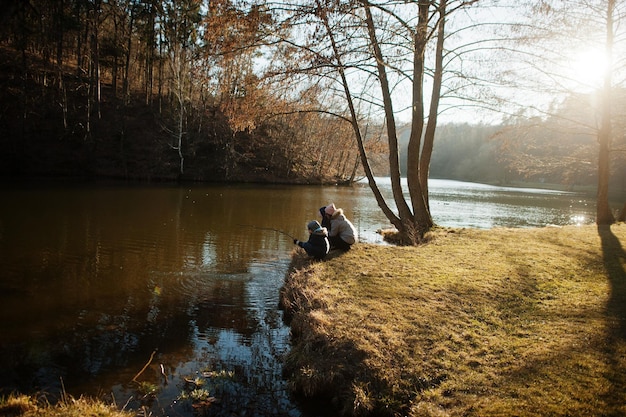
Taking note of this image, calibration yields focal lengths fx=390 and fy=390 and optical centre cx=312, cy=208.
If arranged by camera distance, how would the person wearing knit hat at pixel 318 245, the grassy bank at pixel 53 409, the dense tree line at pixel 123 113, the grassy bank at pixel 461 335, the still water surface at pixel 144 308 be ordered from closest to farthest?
the grassy bank at pixel 53 409
the grassy bank at pixel 461 335
the still water surface at pixel 144 308
the person wearing knit hat at pixel 318 245
the dense tree line at pixel 123 113

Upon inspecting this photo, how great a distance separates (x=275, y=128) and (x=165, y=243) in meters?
32.3

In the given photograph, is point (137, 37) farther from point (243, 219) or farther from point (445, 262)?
point (445, 262)

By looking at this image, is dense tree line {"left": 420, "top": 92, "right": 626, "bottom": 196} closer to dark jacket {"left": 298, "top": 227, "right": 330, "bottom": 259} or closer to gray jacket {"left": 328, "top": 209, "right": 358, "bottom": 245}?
gray jacket {"left": 328, "top": 209, "right": 358, "bottom": 245}

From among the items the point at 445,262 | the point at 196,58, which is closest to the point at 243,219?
the point at 196,58

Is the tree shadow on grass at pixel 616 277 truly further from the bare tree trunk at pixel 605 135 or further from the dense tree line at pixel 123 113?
the dense tree line at pixel 123 113

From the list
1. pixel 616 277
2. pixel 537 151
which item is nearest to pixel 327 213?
pixel 616 277

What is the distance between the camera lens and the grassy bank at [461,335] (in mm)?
3814

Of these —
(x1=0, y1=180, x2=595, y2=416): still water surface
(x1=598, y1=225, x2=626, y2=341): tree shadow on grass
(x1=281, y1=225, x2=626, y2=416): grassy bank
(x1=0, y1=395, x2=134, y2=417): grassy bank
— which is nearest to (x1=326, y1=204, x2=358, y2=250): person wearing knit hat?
(x1=281, y1=225, x2=626, y2=416): grassy bank

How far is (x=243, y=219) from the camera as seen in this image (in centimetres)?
1766

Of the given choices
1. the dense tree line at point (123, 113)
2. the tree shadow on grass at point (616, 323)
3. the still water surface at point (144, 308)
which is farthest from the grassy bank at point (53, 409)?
the dense tree line at point (123, 113)

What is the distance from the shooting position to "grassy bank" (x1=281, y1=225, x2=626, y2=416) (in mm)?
3814

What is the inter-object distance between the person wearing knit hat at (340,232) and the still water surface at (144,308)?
157 centimetres

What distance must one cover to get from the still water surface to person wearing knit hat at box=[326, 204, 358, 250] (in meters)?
1.57

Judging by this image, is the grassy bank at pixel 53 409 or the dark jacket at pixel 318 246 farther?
the dark jacket at pixel 318 246
